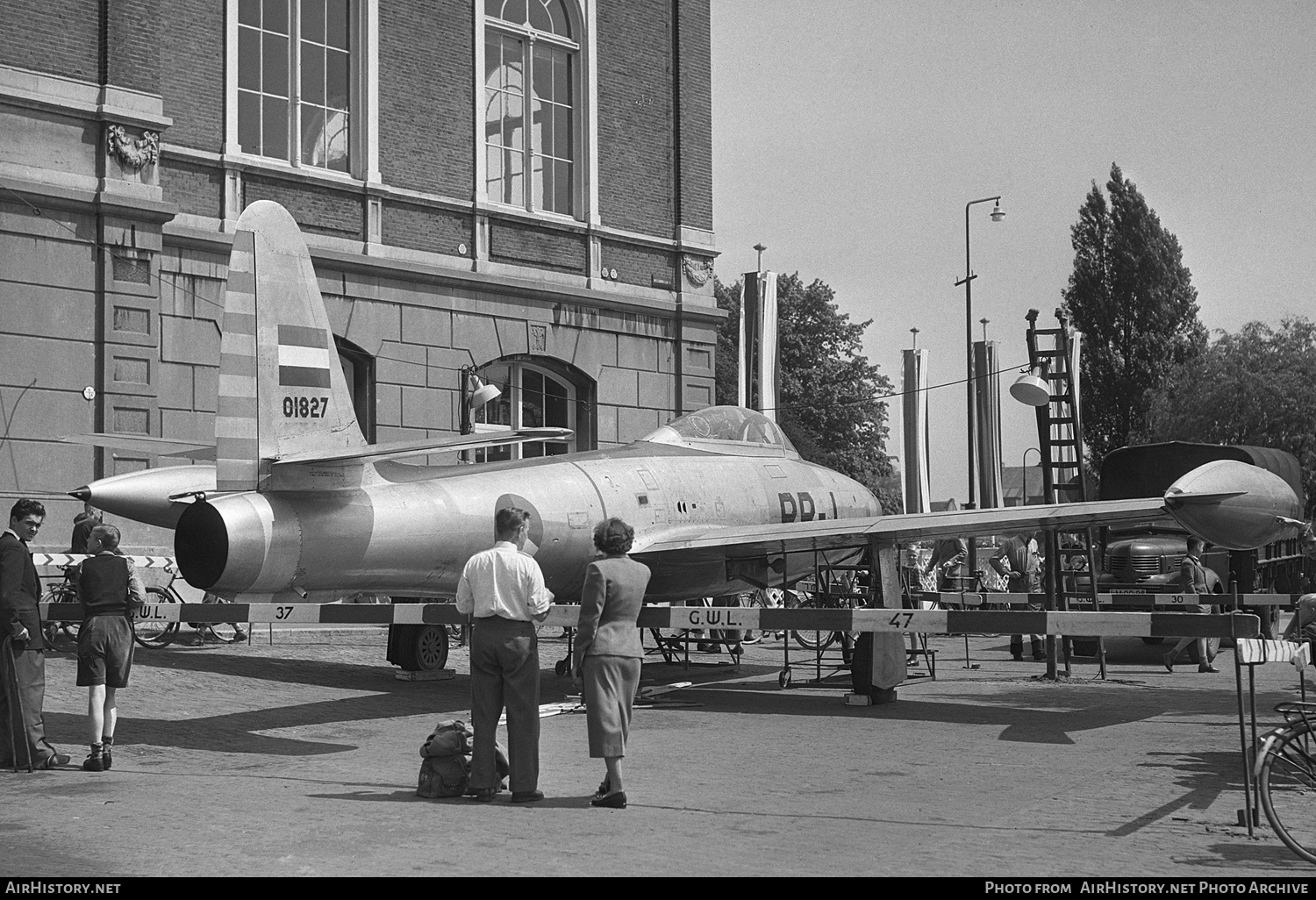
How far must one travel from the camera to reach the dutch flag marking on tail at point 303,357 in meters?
11.1

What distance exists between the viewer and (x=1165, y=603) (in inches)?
750

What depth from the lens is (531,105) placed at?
2702 cm

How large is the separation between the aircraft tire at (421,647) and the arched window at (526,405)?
908 cm

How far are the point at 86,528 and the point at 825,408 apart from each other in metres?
54.3

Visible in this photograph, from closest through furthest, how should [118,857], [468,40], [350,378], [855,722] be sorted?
[118,857]
[855,722]
[350,378]
[468,40]

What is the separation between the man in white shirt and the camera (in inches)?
336

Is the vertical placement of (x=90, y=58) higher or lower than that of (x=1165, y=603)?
higher

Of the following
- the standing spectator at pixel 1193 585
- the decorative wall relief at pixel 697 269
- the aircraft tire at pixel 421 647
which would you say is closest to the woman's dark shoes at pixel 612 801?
the aircraft tire at pixel 421 647

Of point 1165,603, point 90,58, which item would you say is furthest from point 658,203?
point 1165,603

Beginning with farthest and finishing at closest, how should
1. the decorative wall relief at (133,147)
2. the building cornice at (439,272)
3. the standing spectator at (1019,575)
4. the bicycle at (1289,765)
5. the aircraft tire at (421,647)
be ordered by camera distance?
1. the building cornice at (439,272)
2. the standing spectator at (1019,575)
3. the decorative wall relief at (133,147)
4. the aircraft tire at (421,647)
5. the bicycle at (1289,765)

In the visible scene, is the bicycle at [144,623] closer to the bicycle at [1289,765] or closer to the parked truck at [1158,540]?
the bicycle at [1289,765]

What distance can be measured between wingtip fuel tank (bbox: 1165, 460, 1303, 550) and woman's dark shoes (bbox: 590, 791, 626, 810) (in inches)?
232

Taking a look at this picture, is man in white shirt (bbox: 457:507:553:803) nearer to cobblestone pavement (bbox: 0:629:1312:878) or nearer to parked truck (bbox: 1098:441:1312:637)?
cobblestone pavement (bbox: 0:629:1312:878)
